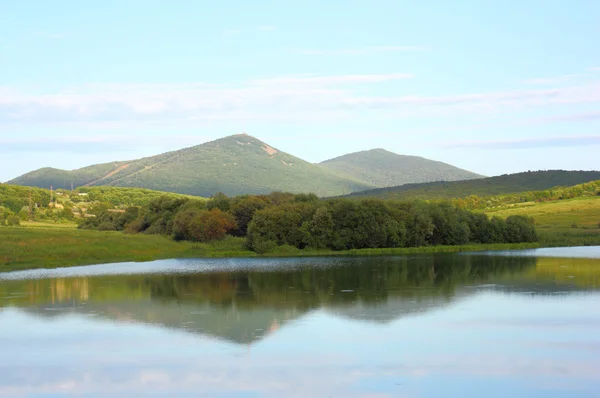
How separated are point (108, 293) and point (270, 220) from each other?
36.0 m

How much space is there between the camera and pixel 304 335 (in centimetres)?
2731

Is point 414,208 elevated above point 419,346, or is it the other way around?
point 414,208

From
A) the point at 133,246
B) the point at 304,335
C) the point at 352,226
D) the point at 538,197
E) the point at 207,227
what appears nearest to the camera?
the point at 304,335

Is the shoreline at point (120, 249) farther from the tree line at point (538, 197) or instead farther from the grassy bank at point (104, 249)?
the tree line at point (538, 197)

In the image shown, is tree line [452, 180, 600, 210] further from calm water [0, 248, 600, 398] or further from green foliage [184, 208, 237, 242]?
calm water [0, 248, 600, 398]

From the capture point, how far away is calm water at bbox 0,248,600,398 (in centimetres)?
2039

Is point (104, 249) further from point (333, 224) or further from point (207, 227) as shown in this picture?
point (333, 224)

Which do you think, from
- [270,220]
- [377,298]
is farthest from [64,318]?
[270,220]

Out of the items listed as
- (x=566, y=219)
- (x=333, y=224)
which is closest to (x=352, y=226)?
(x=333, y=224)

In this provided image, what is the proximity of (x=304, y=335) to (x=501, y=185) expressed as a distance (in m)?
152

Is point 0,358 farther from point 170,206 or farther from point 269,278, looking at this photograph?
point 170,206

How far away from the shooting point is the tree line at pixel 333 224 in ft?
246

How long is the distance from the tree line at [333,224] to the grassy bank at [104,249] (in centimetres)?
164

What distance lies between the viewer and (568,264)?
5469cm
